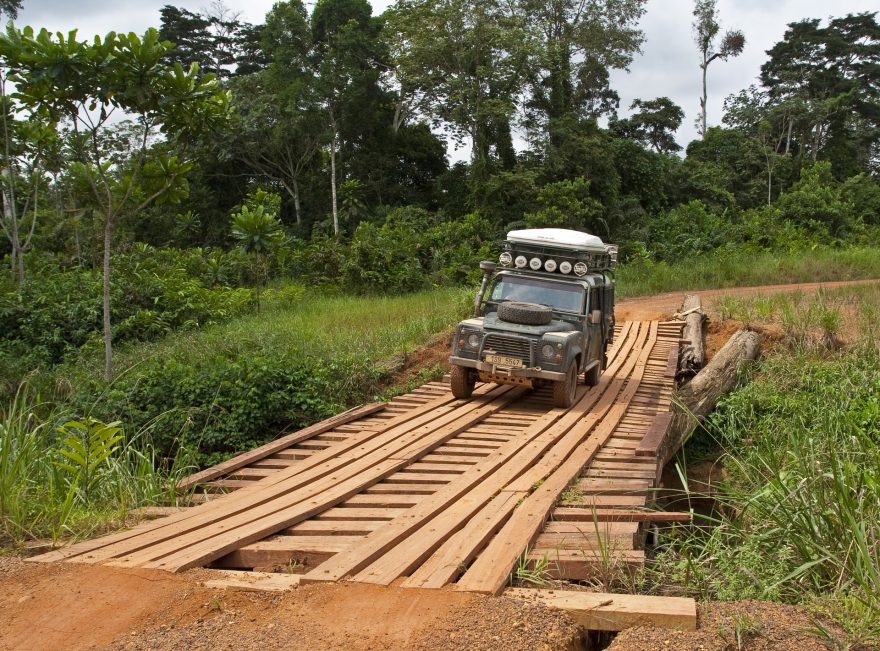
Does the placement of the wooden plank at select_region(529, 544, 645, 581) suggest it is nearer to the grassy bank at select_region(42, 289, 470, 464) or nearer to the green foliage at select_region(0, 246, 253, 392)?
the grassy bank at select_region(42, 289, 470, 464)

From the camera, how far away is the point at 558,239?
388 inches

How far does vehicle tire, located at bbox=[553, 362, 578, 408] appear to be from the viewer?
8883mm

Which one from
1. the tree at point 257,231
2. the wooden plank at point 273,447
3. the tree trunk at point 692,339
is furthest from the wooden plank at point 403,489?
the tree at point 257,231

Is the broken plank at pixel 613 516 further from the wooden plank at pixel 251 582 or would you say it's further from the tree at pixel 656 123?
the tree at pixel 656 123

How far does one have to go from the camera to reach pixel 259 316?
18203 mm

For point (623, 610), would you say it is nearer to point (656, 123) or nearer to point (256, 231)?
point (256, 231)

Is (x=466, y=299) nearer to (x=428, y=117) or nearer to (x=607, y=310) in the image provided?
(x=607, y=310)

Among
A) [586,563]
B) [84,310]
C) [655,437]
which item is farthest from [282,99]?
[586,563]

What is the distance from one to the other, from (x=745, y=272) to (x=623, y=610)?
21.2 meters

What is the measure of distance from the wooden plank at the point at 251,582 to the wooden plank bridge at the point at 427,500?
0.12m

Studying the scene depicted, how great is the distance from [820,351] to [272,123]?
25.7 metres

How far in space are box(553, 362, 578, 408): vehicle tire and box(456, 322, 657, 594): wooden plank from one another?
3.15 feet

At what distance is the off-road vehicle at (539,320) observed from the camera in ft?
28.9

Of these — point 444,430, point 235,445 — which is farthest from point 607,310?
point 235,445
